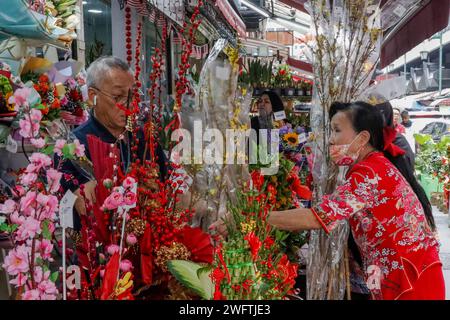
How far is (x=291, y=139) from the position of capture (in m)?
4.01

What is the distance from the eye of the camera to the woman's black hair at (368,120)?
2.32m

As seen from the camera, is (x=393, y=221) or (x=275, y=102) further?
(x=275, y=102)

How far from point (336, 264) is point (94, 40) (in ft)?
9.34

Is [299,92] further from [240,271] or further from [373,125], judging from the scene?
[240,271]

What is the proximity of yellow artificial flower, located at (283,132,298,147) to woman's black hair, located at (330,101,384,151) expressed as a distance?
1.60 meters

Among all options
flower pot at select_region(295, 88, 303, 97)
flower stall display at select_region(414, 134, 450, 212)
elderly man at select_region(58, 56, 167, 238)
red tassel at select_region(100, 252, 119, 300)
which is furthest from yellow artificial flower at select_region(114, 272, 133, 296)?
flower stall display at select_region(414, 134, 450, 212)

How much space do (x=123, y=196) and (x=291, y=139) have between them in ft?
9.45

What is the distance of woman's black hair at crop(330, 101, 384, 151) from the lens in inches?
91.3

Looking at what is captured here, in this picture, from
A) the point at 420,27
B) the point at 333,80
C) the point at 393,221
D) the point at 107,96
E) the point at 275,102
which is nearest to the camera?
the point at 393,221

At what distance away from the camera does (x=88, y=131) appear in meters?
2.34

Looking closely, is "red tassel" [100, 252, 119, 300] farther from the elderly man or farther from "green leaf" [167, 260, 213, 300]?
the elderly man

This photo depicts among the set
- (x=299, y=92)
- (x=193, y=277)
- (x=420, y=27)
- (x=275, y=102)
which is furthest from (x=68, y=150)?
(x=299, y=92)
